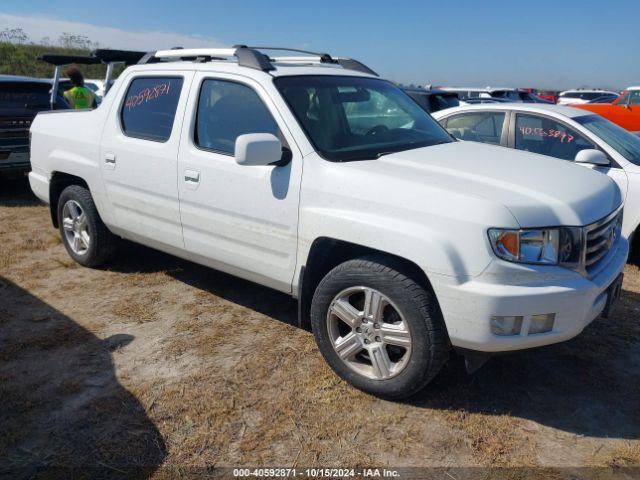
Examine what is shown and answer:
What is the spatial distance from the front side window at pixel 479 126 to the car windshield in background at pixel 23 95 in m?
6.14

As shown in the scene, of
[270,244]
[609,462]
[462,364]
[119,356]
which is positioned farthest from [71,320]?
[609,462]

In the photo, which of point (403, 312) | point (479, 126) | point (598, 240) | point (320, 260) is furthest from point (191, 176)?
point (479, 126)

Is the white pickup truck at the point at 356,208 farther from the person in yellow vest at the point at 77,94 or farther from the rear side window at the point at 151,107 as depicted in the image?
the person in yellow vest at the point at 77,94

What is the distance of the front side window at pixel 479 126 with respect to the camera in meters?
6.25

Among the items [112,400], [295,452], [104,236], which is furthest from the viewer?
[104,236]

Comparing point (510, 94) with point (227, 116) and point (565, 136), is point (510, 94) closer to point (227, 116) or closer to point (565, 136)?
point (565, 136)

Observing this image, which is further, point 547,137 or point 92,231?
point 547,137

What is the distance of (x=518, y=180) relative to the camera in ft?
10.1

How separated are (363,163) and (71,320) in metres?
2.54

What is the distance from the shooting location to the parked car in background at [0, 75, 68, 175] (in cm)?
789

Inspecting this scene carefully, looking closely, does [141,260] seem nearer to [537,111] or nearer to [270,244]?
[270,244]

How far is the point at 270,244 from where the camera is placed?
355 cm

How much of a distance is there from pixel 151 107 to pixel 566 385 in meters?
3.51

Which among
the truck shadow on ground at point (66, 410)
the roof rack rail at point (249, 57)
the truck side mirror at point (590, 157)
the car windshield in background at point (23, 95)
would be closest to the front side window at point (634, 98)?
the truck side mirror at point (590, 157)
